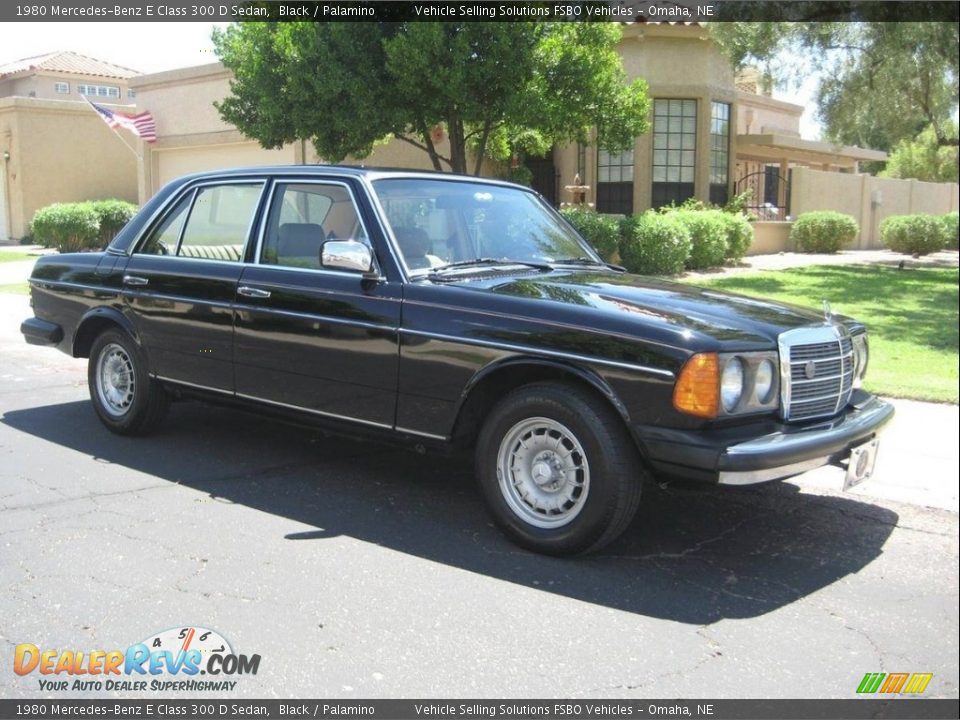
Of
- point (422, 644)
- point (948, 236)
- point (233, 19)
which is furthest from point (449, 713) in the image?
point (948, 236)

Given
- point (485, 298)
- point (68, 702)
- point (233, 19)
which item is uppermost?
point (233, 19)

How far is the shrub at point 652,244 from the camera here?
16.5 m

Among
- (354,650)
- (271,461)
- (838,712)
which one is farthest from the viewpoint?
(271,461)

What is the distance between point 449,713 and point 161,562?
1.84 meters

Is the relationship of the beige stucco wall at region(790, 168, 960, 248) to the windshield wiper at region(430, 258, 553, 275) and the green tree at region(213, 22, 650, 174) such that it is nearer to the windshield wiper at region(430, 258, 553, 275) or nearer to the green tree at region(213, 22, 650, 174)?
the green tree at region(213, 22, 650, 174)

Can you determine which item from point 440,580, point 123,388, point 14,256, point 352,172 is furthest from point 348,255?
point 14,256

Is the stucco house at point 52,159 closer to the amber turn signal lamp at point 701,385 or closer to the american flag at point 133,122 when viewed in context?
the american flag at point 133,122

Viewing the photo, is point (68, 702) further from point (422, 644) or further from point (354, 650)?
point (422, 644)

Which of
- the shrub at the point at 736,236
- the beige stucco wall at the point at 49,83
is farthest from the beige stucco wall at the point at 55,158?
the shrub at the point at 736,236

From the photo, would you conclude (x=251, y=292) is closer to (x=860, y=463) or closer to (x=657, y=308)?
(x=657, y=308)

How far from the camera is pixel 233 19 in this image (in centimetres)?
1577

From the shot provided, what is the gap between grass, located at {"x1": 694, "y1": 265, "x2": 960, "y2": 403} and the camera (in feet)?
28.8

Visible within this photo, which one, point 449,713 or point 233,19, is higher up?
point 233,19

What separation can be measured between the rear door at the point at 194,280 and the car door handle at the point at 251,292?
67 mm
